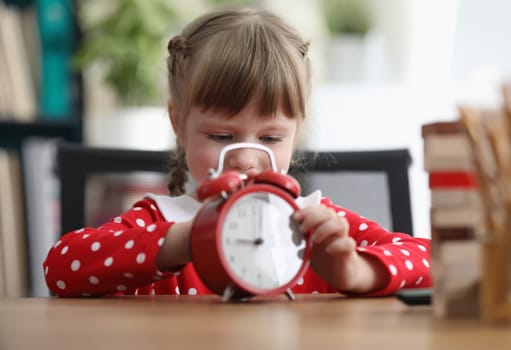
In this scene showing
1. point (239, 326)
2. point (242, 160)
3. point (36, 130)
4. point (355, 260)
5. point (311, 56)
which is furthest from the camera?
point (36, 130)

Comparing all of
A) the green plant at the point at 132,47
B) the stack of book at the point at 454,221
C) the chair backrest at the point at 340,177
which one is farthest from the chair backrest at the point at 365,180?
the green plant at the point at 132,47

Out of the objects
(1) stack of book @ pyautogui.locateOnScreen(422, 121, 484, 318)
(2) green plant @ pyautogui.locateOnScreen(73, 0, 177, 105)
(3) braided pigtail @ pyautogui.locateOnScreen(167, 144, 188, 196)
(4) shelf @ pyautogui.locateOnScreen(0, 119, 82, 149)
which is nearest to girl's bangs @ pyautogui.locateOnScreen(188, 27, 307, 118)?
(3) braided pigtail @ pyautogui.locateOnScreen(167, 144, 188, 196)

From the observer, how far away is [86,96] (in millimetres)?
3488

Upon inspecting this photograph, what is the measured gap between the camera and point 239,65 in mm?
1265

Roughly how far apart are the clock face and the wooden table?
1.2 inches

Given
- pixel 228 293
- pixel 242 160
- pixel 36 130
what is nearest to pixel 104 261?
pixel 228 293

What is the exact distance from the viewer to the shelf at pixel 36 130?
3.29 meters

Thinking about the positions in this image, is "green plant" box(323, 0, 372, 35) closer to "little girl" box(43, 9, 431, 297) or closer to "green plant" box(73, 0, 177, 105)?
"green plant" box(73, 0, 177, 105)

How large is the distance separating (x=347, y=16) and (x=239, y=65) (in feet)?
7.23

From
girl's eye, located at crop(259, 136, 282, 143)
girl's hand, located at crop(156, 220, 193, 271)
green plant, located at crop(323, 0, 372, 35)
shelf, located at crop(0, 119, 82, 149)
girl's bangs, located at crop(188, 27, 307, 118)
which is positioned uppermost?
green plant, located at crop(323, 0, 372, 35)

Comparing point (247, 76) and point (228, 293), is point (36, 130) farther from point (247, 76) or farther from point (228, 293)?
point (228, 293)

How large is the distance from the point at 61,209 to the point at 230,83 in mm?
510

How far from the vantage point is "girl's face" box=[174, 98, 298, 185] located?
1.25 m

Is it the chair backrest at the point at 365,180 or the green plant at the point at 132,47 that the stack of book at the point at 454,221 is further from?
the green plant at the point at 132,47
